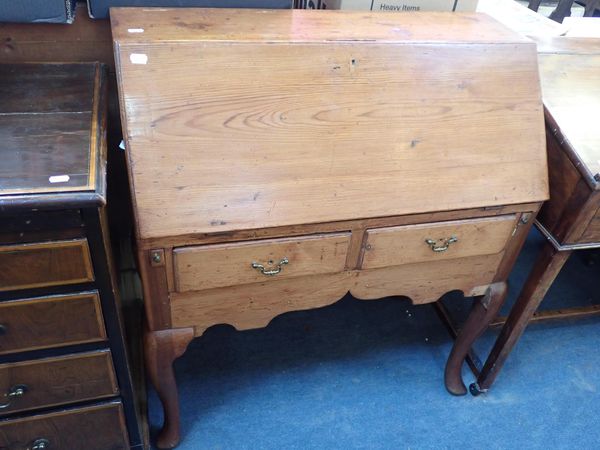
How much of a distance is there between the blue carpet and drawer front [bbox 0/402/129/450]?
0.81ft

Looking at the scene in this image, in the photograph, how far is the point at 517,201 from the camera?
1.25 meters

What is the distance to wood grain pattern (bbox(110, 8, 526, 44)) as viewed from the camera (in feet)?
3.59

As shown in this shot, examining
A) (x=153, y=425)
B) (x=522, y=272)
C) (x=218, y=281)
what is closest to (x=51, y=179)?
(x=218, y=281)

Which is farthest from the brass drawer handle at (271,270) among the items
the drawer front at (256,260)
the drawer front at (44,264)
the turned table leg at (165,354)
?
the drawer front at (44,264)

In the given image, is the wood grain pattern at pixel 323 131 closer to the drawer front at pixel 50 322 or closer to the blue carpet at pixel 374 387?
the drawer front at pixel 50 322

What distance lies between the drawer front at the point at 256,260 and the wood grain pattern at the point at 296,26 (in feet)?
1.44

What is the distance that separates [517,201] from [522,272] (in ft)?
3.94

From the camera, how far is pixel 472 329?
158cm

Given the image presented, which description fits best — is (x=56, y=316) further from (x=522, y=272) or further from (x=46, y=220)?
(x=522, y=272)

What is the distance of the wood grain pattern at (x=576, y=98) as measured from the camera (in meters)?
1.31

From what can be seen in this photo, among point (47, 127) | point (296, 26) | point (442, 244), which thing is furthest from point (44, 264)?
point (442, 244)

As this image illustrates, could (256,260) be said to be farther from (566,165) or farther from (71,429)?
(566,165)

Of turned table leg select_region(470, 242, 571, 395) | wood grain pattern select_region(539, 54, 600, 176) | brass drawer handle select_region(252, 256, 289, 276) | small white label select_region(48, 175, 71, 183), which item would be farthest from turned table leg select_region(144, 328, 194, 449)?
wood grain pattern select_region(539, 54, 600, 176)

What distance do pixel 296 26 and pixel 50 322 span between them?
0.87m
